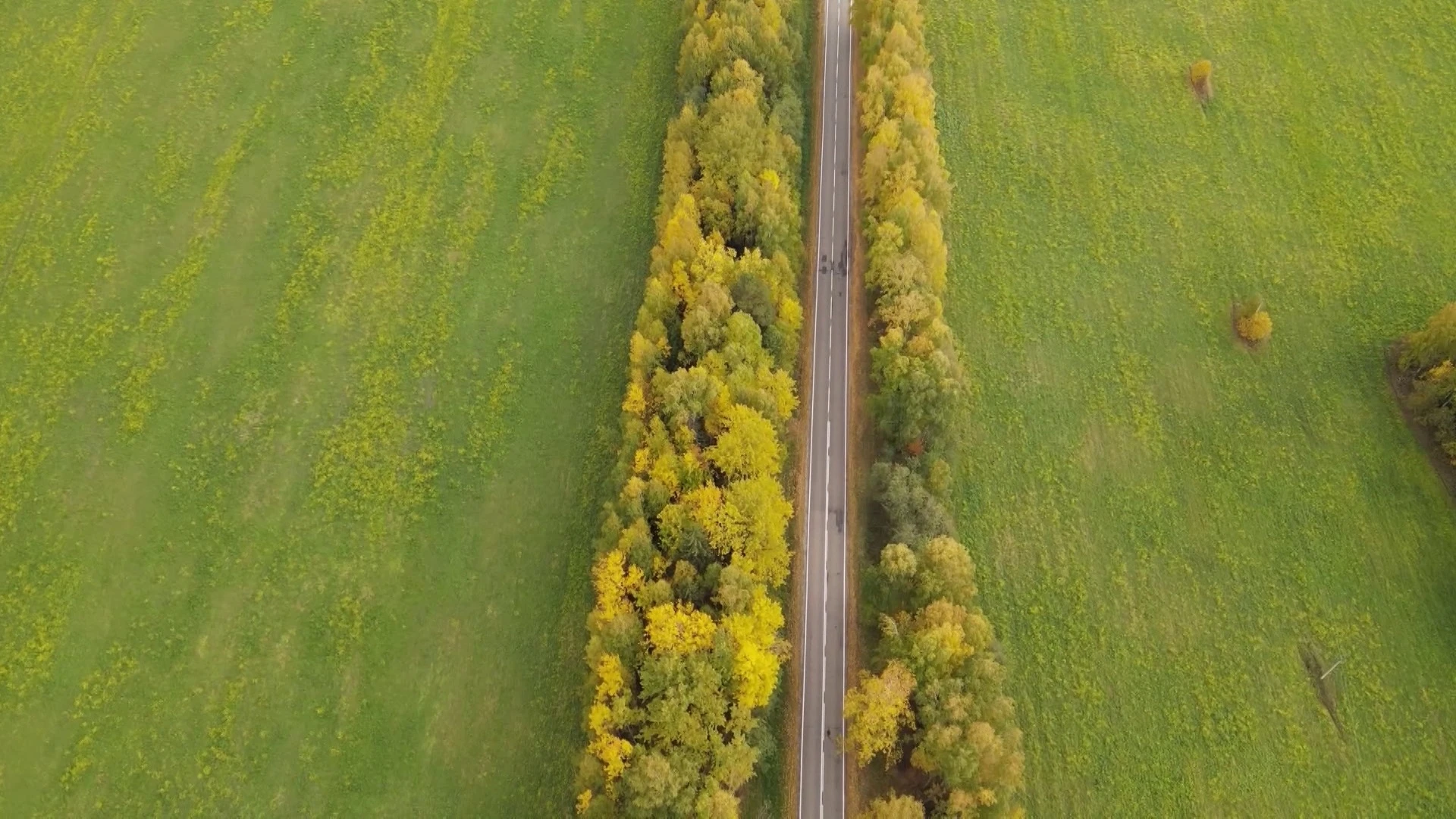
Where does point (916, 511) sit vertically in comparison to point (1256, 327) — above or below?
below

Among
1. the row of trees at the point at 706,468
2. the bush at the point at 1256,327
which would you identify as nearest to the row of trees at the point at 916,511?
the row of trees at the point at 706,468

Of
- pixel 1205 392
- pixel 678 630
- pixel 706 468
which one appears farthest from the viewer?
pixel 1205 392

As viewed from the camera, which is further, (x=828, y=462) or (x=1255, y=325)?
(x=1255, y=325)

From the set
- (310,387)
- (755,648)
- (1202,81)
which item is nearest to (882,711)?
(755,648)

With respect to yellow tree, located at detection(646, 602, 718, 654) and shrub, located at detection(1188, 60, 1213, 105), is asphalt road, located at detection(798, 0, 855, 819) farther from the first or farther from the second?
shrub, located at detection(1188, 60, 1213, 105)

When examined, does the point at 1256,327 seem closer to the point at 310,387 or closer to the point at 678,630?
the point at 678,630

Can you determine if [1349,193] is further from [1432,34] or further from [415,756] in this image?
[415,756]
